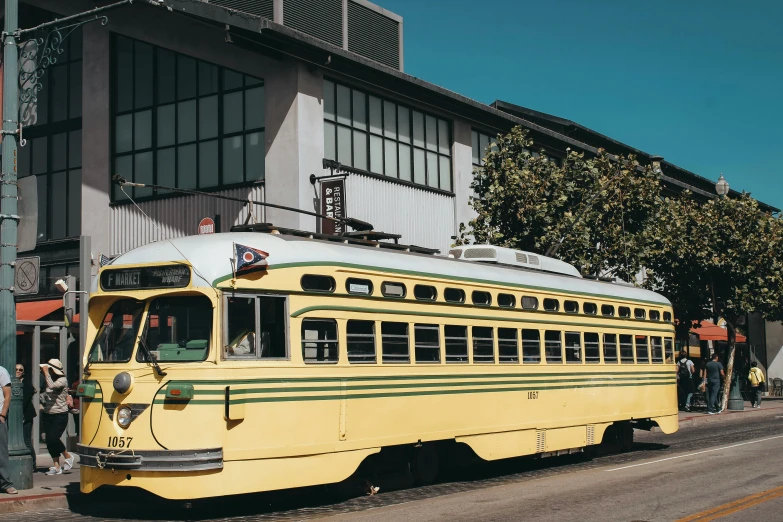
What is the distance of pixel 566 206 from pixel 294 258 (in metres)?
16.7

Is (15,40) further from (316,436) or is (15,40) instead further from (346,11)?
(346,11)

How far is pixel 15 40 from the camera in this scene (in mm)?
14781

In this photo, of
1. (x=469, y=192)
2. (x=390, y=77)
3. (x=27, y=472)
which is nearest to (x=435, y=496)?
(x=27, y=472)

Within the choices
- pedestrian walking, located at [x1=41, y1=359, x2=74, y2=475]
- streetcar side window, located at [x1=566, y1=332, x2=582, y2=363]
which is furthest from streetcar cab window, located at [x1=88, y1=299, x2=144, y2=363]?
streetcar side window, located at [x1=566, y1=332, x2=582, y2=363]

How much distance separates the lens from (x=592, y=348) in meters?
18.7

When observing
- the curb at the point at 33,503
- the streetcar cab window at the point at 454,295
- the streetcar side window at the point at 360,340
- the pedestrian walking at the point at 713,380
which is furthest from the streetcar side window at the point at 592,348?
the pedestrian walking at the point at 713,380

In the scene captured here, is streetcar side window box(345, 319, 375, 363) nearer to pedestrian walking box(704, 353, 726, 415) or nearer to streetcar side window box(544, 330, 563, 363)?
streetcar side window box(544, 330, 563, 363)

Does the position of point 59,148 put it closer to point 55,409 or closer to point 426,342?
point 55,409

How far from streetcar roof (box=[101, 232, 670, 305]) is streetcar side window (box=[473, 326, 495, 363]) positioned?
2.56 feet

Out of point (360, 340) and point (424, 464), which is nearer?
point (360, 340)

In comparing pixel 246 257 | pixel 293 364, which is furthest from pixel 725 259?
pixel 246 257

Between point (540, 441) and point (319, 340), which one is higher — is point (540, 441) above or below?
below

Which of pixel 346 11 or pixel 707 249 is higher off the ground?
pixel 346 11

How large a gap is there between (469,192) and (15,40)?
18.5 m
